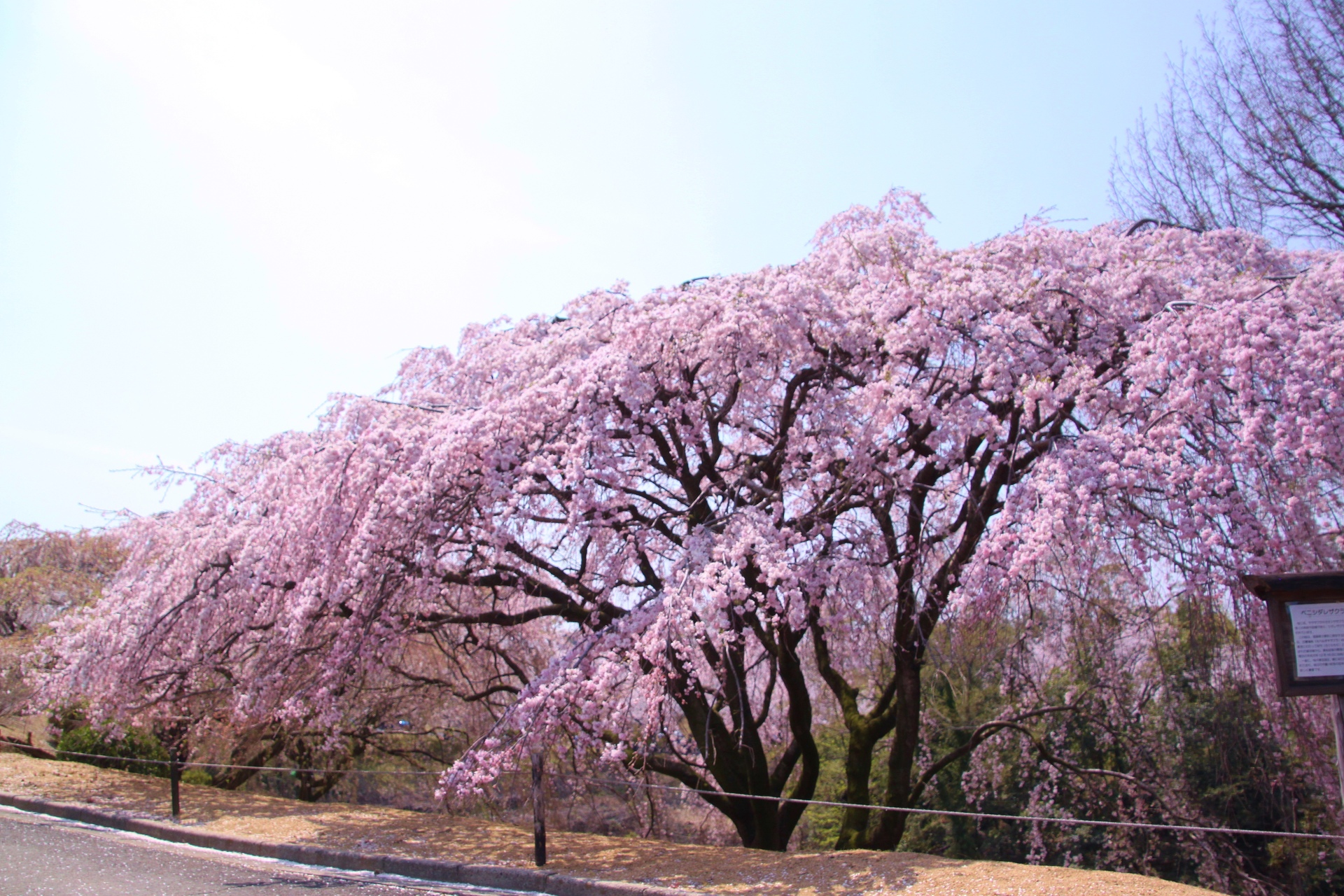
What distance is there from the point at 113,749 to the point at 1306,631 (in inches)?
597

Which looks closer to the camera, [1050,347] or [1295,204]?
[1050,347]

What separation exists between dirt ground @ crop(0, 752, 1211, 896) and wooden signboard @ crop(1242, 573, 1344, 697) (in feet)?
5.80

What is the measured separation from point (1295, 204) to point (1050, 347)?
27.5 ft

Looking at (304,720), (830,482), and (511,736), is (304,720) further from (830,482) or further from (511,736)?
(830,482)

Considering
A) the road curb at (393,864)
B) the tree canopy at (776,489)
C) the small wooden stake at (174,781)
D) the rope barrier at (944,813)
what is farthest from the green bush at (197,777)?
the small wooden stake at (174,781)

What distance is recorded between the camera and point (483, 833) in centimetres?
860

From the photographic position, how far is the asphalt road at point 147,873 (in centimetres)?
655

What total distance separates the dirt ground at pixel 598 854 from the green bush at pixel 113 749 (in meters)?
1.61

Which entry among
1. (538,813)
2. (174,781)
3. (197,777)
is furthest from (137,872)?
(197,777)

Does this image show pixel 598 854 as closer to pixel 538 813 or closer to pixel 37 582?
pixel 538 813

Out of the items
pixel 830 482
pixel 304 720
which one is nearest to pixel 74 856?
pixel 304 720


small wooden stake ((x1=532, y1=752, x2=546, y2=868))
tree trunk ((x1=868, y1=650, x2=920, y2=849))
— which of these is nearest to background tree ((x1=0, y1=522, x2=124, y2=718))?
small wooden stake ((x1=532, y1=752, x2=546, y2=868))

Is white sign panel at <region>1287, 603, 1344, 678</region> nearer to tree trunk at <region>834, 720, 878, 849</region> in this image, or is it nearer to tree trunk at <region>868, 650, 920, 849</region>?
tree trunk at <region>868, 650, 920, 849</region>

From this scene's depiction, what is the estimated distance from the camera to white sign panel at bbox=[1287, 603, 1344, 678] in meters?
4.91
